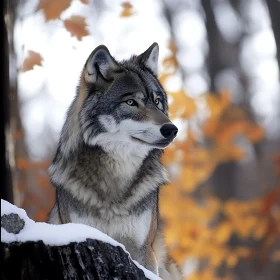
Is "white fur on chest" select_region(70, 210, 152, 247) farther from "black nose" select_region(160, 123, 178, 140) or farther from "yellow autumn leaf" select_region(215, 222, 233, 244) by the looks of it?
"yellow autumn leaf" select_region(215, 222, 233, 244)

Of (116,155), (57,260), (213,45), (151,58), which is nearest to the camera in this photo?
(57,260)

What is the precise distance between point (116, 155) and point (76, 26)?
241cm

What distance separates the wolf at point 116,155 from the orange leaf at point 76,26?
176 centimetres

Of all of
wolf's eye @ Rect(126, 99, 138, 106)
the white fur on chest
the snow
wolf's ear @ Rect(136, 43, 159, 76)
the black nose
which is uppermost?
wolf's ear @ Rect(136, 43, 159, 76)

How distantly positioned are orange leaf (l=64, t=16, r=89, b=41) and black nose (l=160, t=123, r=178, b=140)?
8.34ft

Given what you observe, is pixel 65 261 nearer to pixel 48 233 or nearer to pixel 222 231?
pixel 48 233

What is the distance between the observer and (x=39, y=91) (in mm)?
12898

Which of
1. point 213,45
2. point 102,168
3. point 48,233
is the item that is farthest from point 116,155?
point 213,45

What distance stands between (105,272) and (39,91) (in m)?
10.5

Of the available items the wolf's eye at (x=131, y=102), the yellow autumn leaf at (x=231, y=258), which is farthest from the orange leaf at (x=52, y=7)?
the yellow autumn leaf at (x=231, y=258)

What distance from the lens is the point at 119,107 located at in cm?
420

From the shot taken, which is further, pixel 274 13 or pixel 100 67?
pixel 274 13

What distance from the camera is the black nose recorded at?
3988 mm

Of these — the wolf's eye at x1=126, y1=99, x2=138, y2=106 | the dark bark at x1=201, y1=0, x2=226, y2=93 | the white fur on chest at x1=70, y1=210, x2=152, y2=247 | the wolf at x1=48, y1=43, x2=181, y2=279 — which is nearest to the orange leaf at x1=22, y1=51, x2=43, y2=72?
the wolf at x1=48, y1=43, x2=181, y2=279
